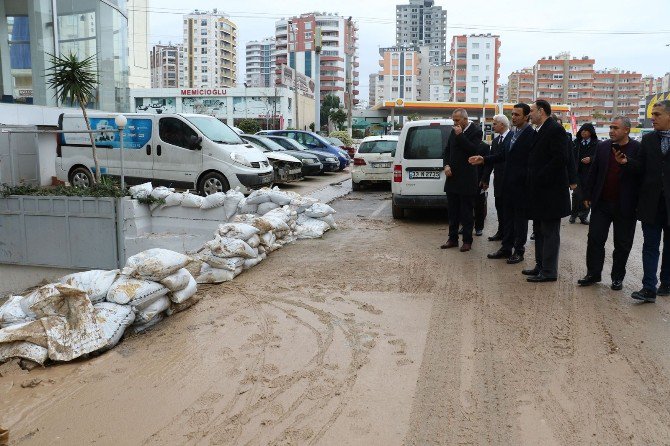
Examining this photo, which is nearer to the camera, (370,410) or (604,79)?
(370,410)

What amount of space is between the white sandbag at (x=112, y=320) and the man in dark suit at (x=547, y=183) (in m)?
4.16

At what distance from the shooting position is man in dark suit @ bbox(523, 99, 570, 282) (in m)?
6.26

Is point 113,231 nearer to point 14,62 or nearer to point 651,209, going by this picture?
point 651,209

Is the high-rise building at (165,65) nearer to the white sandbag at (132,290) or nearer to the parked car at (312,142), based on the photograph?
the parked car at (312,142)

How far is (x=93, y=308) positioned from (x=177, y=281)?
84cm

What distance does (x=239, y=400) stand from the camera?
12.5 ft

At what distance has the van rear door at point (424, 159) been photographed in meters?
10.2

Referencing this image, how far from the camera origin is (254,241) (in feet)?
25.2

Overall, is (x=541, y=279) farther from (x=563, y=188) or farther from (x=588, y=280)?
(x=563, y=188)

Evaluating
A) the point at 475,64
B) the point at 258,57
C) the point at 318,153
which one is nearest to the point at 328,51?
the point at 475,64

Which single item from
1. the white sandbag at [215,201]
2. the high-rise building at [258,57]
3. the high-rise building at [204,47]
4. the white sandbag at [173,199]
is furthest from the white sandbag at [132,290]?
the high-rise building at [258,57]

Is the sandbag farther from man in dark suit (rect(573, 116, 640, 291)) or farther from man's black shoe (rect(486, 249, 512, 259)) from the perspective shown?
man in dark suit (rect(573, 116, 640, 291))

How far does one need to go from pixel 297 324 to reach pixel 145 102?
77.0 meters

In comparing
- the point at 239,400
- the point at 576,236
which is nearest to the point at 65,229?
the point at 239,400
